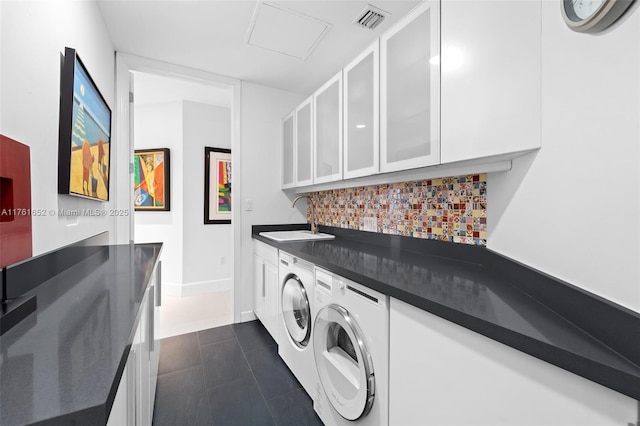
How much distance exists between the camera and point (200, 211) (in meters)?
3.67

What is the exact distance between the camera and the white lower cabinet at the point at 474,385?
1.78 ft

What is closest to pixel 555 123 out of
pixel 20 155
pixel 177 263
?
pixel 20 155

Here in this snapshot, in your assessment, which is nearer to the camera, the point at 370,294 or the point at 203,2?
the point at 370,294

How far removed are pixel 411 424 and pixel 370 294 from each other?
1.47 ft

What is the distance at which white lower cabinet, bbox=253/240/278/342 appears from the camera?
7.18ft

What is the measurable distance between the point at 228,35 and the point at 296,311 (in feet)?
6.84

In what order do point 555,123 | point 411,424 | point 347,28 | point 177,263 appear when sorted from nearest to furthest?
point 555,123 < point 411,424 < point 347,28 < point 177,263

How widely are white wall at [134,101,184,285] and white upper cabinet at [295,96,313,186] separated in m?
1.83

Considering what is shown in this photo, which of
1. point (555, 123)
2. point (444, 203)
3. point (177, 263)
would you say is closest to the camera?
point (555, 123)

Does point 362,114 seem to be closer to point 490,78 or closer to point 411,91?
point 411,91

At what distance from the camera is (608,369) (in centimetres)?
49

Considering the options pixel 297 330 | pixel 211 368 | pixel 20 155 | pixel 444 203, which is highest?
pixel 20 155

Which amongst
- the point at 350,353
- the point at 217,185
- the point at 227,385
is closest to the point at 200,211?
the point at 217,185

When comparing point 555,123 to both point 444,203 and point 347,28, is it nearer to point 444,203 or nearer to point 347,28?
point 444,203
